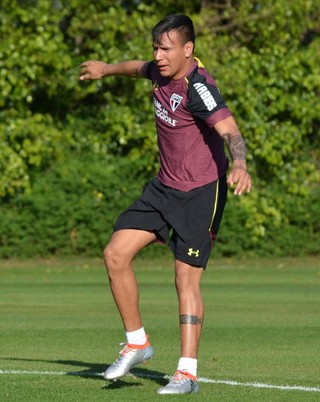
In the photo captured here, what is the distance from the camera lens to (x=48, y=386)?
8.03m

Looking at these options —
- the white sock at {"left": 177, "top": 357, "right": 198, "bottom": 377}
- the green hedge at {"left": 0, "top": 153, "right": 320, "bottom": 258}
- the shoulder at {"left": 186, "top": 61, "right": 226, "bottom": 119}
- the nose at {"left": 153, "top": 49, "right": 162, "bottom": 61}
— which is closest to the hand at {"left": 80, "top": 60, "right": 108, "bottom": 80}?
the nose at {"left": 153, "top": 49, "right": 162, "bottom": 61}

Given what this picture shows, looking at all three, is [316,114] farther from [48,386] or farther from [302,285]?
[48,386]

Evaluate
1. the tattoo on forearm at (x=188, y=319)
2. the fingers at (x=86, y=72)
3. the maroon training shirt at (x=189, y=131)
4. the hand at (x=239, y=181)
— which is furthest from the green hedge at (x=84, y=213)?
the hand at (x=239, y=181)

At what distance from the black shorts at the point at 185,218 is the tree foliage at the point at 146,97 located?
18.2 meters

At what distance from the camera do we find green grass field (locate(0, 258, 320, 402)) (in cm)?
800

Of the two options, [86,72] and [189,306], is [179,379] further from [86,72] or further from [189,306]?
[86,72]

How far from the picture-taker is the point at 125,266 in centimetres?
800

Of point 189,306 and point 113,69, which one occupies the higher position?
point 113,69

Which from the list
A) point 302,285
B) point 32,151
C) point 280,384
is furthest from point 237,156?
point 32,151

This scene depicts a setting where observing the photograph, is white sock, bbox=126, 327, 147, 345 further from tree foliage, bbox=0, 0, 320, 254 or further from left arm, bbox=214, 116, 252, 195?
tree foliage, bbox=0, 0, 320, 254

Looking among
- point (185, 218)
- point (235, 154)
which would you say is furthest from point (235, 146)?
point (185, 218)

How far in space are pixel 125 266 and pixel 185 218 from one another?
0.49 metres

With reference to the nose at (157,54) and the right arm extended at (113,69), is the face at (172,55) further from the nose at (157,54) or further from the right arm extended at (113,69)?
the right arm extended at (113,69)

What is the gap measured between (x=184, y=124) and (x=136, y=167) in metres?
19.2
